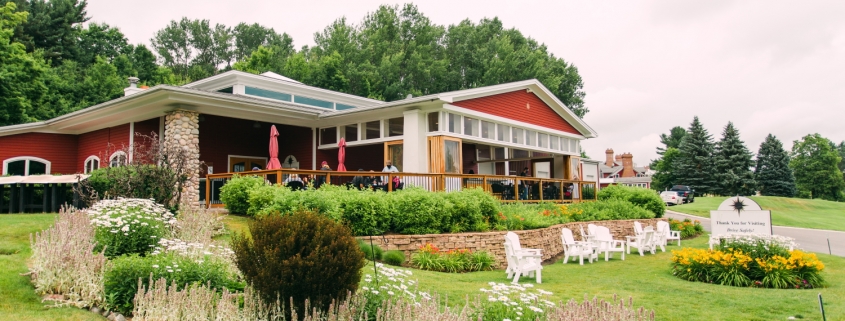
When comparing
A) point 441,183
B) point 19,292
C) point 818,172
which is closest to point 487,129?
point 441,183

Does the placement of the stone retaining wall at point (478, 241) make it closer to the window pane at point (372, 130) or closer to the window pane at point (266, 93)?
the window pane at point (372, 130)

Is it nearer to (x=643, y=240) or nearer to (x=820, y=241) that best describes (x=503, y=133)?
(x=643, y=240)

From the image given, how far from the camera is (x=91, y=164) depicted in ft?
61.0

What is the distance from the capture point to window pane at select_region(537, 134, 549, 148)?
20.6m

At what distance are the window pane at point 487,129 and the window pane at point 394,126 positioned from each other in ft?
9.56

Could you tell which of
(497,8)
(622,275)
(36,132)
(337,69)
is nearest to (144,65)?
(337,69)

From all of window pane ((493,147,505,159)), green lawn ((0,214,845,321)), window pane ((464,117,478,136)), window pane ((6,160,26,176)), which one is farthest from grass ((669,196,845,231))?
window pane ((6,160,26,176))

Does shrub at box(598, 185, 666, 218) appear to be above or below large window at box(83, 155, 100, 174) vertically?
below

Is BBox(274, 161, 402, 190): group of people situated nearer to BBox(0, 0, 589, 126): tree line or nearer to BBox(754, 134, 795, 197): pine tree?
BBox(0, 0, 589, 126): tree line

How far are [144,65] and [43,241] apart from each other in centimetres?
4078

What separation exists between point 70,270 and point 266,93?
50.3 feet

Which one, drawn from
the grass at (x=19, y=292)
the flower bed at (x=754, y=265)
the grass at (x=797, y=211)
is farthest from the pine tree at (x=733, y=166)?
the grass at (x=19, y=292)

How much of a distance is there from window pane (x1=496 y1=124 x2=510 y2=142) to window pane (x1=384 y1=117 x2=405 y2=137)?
3805 mm

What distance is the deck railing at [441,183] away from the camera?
11.4m
